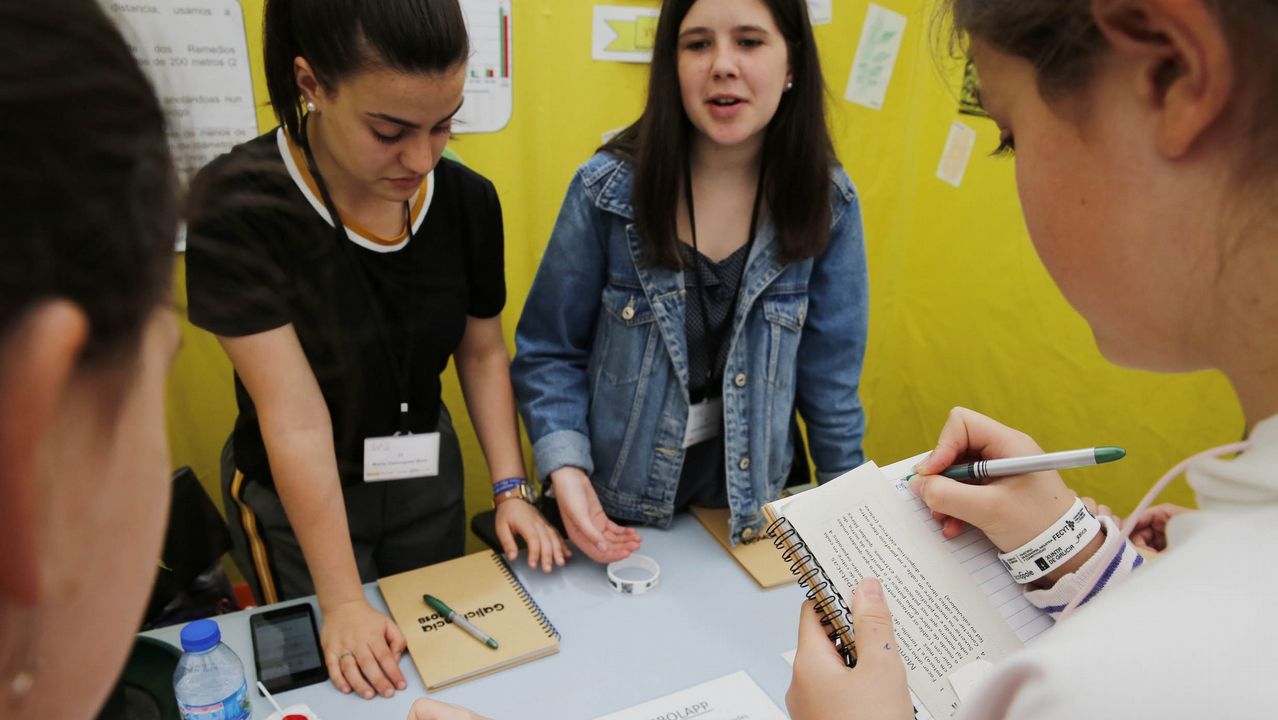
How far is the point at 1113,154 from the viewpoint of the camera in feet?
1.63

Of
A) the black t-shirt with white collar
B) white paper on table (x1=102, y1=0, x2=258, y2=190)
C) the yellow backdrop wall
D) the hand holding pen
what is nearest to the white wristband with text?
the hand holding pen

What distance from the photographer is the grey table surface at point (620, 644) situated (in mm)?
967

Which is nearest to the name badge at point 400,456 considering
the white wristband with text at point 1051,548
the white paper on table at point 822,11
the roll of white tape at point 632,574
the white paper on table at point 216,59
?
the roll of white tape at point 632,574

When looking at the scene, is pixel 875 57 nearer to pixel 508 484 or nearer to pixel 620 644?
pixel 508 484

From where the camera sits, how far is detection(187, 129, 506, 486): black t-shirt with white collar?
106 centimetres

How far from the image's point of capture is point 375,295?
1256mm

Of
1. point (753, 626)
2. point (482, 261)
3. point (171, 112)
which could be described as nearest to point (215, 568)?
point (482, 261)

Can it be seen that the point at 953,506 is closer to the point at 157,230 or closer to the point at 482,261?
the point at 157,230

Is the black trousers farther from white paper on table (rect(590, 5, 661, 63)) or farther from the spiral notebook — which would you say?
white paper on table (rect(590, 5, 661, 63))

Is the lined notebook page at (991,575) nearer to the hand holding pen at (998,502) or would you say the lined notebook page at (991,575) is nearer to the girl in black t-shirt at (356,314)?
the hand holding pen at (998,502)

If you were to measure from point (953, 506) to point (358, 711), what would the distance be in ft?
2.41

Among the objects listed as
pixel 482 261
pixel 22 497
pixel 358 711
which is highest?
pixel 22 497

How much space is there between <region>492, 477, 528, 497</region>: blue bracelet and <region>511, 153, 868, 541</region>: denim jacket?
4 centimetres

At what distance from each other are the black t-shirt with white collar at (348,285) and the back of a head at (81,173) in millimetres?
656
